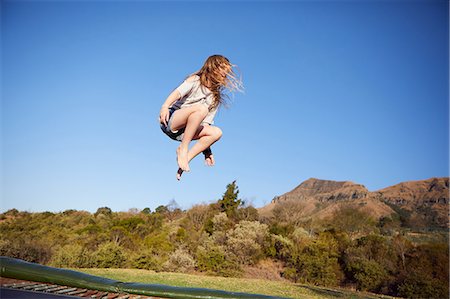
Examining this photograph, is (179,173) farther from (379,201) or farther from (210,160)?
(379,201)

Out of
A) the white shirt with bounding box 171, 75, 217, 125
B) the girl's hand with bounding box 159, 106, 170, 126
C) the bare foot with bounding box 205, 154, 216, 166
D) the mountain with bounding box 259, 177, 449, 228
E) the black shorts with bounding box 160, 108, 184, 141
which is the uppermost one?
the mountain with bounding box 259, 177, 449, 228

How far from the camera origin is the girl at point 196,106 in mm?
2520

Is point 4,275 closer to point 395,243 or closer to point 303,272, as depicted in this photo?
point 303,272

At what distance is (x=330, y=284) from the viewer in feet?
41.4

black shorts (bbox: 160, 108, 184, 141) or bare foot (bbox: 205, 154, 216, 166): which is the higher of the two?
black shorts (bbox: 160, 108, 184, 141)

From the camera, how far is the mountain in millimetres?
21750

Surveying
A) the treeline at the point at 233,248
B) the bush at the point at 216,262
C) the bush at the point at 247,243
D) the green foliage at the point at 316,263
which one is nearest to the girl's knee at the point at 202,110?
the treeline at the point at 233,248

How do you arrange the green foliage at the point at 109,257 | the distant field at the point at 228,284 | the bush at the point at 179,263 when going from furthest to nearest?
the bush at the point at 179,263
the green foliage at the point at 109,257
the distant field at the point at 228,284

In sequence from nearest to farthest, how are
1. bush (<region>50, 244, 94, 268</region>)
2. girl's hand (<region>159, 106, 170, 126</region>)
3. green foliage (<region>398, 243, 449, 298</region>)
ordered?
1. girl's hand (<region>159, 106, 170, 126</region>)
2. green foliage (<region>398, 243, 449, 298</region>)
3. bush (<region>50, 244, 94, 268</region>)

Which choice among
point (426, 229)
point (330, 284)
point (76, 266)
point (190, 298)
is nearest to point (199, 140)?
point (190, 298)

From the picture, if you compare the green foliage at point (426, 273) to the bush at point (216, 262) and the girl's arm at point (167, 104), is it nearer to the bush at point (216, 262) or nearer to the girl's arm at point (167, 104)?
the bush at point (216, 262)

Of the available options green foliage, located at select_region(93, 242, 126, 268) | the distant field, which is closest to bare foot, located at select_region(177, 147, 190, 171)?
the distant field

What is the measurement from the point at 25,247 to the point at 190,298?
10818mm

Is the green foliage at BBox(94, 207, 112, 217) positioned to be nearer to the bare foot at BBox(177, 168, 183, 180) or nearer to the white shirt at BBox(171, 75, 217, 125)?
the bare foot at BBox(177, 168, 183, 180)
